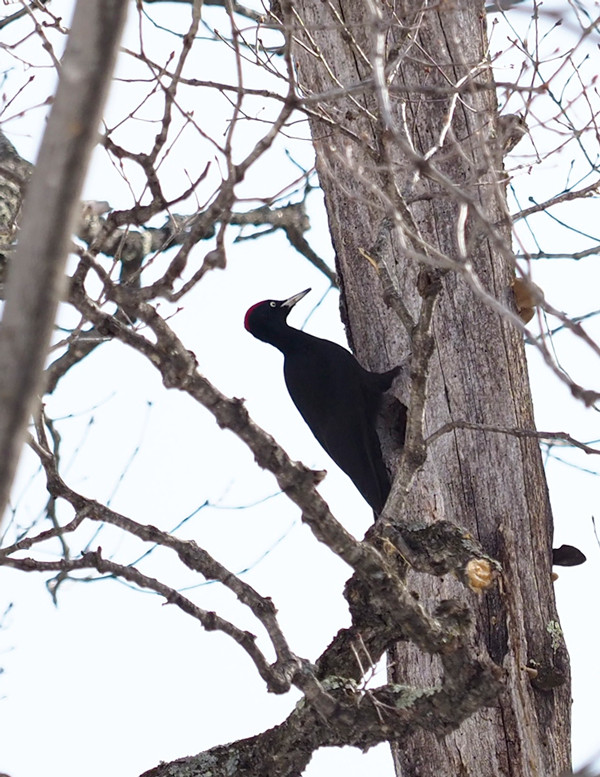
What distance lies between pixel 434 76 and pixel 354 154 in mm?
418

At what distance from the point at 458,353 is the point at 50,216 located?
8.71ft

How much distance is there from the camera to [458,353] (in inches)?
136

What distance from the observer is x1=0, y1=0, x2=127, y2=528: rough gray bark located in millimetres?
903

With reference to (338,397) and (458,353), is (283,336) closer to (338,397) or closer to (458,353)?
(338,397)

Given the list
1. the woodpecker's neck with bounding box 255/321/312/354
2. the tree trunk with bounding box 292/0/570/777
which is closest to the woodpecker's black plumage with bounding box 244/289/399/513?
the woodpecker's neck with bounding box 255/321/312/354

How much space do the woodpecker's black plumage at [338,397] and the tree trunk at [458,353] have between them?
0.28 metres

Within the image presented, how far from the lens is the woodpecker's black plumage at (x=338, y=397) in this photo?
418cm

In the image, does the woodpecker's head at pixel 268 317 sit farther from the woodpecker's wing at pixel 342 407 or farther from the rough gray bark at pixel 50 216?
the rough gray bark at pixel 50 216

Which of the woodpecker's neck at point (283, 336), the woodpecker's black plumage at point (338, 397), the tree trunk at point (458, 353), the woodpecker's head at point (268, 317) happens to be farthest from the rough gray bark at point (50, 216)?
the woodpecker's head at point (268, 317)

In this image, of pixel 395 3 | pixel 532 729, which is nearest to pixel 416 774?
pixel 532 729

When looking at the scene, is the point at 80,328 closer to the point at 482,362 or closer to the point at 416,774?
the point at 482,362

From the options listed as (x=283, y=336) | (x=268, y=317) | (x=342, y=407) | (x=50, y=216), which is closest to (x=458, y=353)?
(x=342, y=407)

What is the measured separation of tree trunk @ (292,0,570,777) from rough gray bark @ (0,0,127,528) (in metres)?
1.78

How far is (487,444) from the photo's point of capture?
3.33 meters
